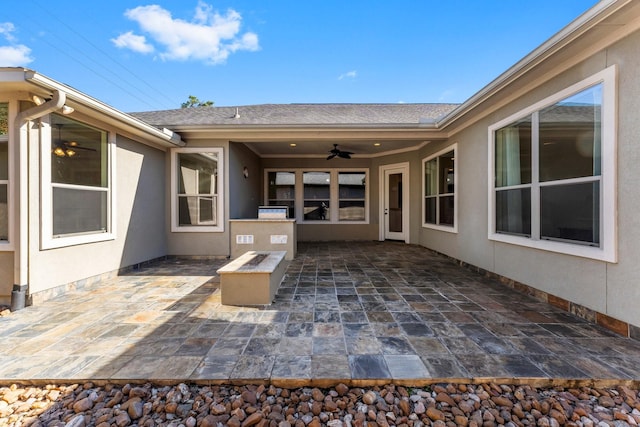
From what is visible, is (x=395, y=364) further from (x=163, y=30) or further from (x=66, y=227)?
(x=163, y=30)

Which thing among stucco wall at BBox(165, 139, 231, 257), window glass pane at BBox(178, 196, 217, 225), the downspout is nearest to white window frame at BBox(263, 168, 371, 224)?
stucco wall at BBox(165, 139, 231, 257)

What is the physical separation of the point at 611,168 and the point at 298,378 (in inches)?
129

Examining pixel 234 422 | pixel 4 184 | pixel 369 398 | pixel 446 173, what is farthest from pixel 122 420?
pixel 446 173

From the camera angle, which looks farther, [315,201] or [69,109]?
[315,201]

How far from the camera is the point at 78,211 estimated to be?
377 centimetres

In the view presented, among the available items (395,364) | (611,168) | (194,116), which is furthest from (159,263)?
(611,168)

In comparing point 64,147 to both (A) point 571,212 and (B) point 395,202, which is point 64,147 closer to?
(A) point 571,212

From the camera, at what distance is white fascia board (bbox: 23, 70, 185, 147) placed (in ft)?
9.16

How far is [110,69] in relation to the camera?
14383 millimetres

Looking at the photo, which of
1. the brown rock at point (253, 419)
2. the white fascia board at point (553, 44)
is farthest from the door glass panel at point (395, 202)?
the brown rock at point (253, 419)

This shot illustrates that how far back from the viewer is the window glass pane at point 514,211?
3564 millimetres

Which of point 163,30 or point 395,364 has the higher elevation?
point 163,30

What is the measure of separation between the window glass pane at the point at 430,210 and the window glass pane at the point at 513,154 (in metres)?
2.30

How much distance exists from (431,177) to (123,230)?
21.3 feet
